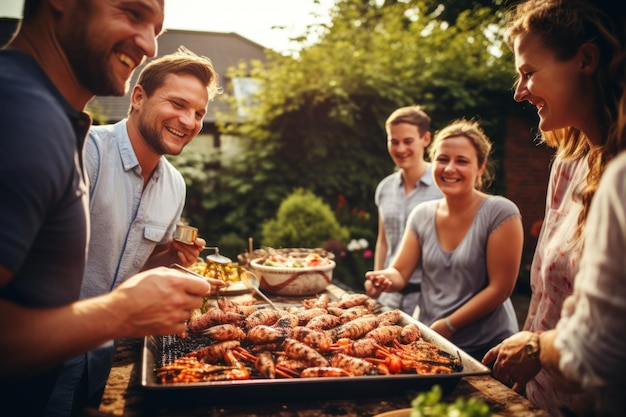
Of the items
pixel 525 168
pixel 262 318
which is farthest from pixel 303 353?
pixel 525 168

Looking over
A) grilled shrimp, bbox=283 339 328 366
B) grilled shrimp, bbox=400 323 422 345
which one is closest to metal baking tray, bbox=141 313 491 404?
grilled shrimp, bbox=283 339 328 366

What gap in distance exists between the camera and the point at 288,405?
6.28 ft

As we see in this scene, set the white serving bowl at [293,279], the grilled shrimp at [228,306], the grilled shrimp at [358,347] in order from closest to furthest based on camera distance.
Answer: the grilled shrimp at [358,347] → the grilled shrimp at [228,306] → the white serving bowl at [293,279]

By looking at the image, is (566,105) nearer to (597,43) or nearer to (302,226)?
(597,43)

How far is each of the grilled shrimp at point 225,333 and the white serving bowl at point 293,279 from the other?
121 cm

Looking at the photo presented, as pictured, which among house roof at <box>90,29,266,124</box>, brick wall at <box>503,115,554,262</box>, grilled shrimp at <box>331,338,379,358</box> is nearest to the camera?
grilled shrimp at <box>331,338,379,358</box>

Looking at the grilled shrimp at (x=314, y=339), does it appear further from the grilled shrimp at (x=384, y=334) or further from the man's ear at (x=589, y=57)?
the man's ear at (x=589, y=57)

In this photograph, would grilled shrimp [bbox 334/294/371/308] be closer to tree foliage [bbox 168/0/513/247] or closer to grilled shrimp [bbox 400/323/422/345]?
grilled shrimp [bbox 400/323/422/345]

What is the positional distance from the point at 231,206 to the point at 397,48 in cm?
590

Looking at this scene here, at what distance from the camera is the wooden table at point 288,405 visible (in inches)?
71.9

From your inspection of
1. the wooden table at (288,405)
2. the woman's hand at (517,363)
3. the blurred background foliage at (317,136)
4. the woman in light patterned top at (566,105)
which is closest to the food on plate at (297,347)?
the wooden table at (288,405)

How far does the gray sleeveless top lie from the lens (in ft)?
11.4

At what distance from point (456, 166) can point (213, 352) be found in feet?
8.57

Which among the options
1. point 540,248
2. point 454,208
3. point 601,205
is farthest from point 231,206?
point 601,205
